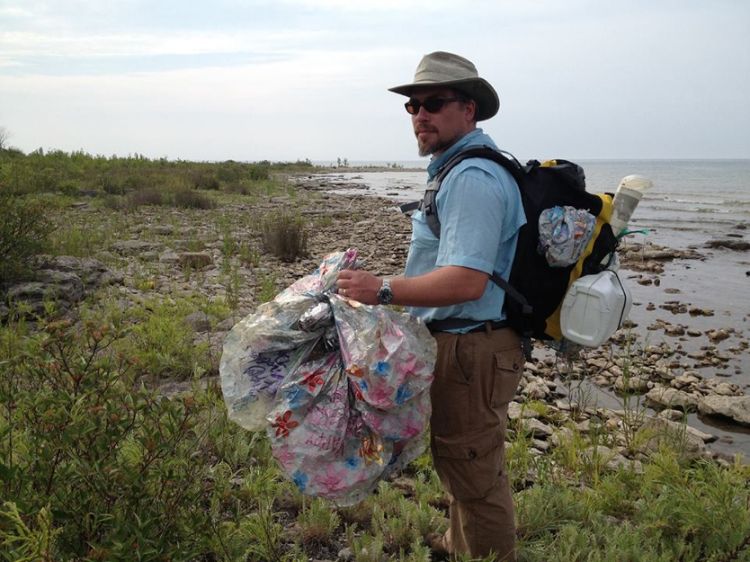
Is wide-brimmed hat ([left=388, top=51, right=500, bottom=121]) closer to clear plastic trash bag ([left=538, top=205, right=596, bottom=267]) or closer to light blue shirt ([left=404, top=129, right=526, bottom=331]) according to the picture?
light blue shirt ([left=404, top=129, right=526, bottom=331])

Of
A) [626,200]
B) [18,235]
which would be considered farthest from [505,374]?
[18,235]

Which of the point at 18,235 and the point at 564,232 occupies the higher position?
the point at 564,232

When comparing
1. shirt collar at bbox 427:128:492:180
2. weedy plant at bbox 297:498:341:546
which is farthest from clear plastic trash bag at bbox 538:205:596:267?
weedy plant at bbox 297:498:341:546

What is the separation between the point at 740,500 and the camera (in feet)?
10.6

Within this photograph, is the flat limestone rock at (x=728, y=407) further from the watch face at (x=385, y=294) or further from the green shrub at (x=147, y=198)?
the green shrub at (x=147, y=198)

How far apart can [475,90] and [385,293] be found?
2.97 feet

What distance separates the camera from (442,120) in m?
2.47

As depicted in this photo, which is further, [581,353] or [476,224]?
[581,353]

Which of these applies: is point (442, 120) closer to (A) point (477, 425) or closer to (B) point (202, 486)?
(A) point (477, 425)

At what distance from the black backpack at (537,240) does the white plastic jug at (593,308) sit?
0.06 m

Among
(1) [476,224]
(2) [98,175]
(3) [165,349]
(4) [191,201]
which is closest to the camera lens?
(1) [476,224]

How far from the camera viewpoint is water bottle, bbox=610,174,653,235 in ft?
7.98

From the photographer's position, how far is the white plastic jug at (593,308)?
2.33m

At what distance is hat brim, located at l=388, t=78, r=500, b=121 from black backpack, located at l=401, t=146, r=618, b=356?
27 cm
